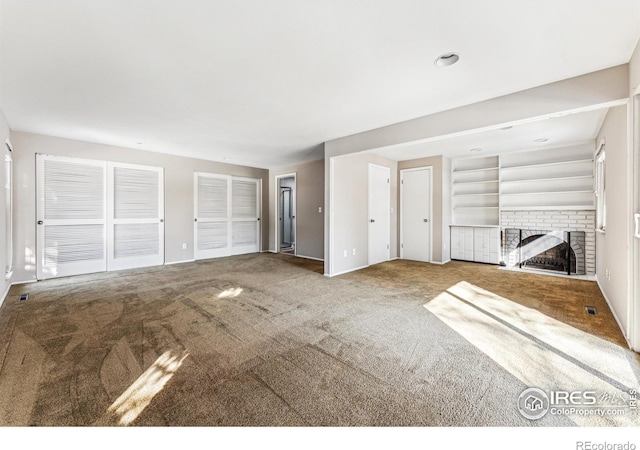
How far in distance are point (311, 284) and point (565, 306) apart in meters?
3.13

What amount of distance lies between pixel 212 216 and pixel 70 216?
8.24 ft

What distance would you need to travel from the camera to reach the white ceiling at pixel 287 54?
64.4 inches

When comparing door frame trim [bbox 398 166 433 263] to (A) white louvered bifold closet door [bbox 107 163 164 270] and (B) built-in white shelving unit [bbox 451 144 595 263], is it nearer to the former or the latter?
(B) built-in white shelving unit [bbox 451 144 595 263]

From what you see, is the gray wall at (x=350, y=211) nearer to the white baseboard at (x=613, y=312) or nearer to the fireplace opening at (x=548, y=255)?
the fireplace opening at (x=548, y=255)

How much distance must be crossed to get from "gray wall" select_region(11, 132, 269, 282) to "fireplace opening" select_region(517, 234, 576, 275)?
618 centimetres

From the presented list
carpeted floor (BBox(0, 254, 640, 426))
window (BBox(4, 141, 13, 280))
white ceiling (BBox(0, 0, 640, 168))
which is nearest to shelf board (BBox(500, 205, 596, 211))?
carpeted floor (BBox(0, 254, 640, 426))

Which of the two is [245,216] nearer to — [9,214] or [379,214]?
[379,214]

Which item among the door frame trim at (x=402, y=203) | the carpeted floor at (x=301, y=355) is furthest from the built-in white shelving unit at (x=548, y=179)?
the carpeted floor at (x=301, y=355)

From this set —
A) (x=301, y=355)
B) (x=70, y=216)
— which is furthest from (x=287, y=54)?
(x=70, y=216)

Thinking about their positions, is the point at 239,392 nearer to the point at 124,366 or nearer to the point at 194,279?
the point at 124,366

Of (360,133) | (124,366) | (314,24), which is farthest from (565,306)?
(124,366)

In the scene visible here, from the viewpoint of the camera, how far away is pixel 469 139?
14.8ft

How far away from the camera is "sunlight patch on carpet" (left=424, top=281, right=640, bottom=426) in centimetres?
167

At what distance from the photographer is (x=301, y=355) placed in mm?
2049
